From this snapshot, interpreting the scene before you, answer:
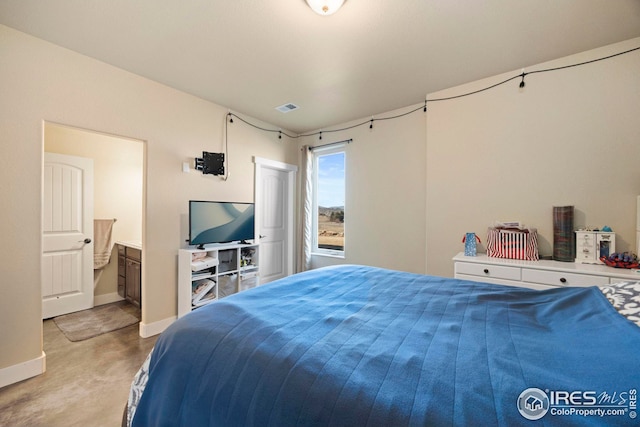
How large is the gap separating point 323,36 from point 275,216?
2742mm

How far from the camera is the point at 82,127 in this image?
2.27m

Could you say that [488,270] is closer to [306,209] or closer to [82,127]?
[306,209]

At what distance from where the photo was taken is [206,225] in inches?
118

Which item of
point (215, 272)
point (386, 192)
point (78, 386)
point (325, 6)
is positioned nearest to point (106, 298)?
point (215, 272)

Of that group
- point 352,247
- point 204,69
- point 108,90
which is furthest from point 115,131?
point 352,247

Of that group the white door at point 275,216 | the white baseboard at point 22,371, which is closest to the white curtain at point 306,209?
the white door at point 275,216

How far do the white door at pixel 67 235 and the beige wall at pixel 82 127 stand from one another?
1.34m

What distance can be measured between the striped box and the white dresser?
0.08 meters

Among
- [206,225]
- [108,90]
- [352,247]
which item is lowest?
[352,247]

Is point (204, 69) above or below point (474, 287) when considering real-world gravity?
above

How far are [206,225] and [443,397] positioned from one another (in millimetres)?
2890

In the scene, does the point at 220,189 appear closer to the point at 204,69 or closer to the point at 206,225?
the point at 206,225

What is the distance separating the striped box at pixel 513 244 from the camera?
229cm

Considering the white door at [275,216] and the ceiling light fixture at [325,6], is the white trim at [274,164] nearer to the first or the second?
the white door at [275,216]
